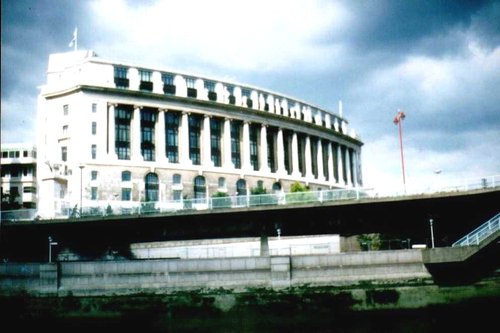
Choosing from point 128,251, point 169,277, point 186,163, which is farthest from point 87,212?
point 186,163

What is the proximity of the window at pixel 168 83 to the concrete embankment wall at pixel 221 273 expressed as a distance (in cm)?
5961

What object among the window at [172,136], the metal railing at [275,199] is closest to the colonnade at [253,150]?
the window at [172,136]

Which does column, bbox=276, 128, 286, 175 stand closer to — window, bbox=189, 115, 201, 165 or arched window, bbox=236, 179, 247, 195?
arched window, bbox=236, 179, 247, 195

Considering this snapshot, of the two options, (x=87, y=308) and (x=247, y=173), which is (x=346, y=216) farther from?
(x=247, y=173)

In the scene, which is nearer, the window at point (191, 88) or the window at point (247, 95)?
the window at point (191, 88)

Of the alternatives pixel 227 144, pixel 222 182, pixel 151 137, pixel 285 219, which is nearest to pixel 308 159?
pixel 227 144

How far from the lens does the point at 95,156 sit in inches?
3789

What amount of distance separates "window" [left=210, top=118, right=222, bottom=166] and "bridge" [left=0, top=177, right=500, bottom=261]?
1762 inches

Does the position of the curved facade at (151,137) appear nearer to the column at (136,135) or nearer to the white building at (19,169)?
the column at (136,135)

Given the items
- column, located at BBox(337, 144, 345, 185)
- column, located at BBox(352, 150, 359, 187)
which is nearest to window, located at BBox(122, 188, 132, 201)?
column, located at BBox(337, 144, 345, 185)

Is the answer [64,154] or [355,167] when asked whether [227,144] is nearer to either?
[64,154]

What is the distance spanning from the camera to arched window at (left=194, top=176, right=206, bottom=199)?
106250mm

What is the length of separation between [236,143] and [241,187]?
33.4ft

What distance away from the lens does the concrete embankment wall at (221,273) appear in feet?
168
